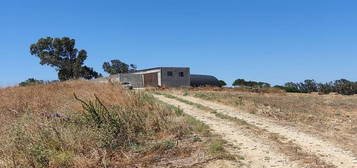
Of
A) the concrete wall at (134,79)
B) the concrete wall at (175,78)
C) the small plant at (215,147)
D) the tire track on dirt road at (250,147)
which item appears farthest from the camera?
the concrete wall at (175,78)

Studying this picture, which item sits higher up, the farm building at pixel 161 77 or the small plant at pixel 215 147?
the farm building at pixel 161 77

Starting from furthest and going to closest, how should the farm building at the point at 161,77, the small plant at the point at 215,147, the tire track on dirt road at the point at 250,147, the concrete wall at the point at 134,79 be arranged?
the farm building at the point at 161,77
the concrete wall at the point at 134,79
the small plant at the point at 215,147
the tire track on dirt road at the point at 250,147

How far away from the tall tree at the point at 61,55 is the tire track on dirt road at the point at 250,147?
5463 centimetres

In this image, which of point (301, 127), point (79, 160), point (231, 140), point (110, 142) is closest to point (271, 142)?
point (231, 140)

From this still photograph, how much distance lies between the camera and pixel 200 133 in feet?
29.0

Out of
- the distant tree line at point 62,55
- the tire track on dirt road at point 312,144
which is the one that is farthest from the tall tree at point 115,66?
the tire track on dirt road at point 312,144

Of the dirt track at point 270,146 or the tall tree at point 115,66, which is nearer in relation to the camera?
the dirt track at point 270,146

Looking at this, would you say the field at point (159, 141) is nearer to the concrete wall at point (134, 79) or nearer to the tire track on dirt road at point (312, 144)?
the tire track on dirt road at point (312, 144)

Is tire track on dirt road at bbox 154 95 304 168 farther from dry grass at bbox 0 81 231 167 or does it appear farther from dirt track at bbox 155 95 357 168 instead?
dry grass at bbox 0 81 231 167

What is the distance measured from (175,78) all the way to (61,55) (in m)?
26.8

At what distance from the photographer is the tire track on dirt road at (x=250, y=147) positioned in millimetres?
6348

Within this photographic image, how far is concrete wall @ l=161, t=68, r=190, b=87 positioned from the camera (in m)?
43.8

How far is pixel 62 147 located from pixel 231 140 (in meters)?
3.34

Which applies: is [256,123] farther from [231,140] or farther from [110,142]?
[110,142]
